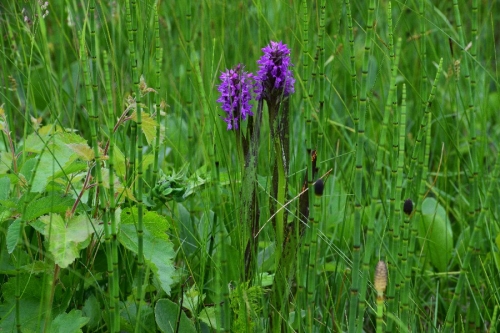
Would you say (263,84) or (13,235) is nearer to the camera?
(13,235)

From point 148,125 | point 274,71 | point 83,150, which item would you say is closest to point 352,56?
point 274,71

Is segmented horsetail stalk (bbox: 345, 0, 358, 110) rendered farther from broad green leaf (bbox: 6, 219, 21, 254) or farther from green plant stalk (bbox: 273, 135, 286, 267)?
broad green leaf (bbox: 6, 219, 21, 254)

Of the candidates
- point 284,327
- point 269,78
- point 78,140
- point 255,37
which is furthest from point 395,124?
point 255,37

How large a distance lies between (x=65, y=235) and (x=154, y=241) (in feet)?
0.48

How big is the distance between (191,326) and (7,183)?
38 cm

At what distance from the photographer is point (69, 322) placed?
1.06m

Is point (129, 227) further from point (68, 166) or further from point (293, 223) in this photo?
point (293, 223)

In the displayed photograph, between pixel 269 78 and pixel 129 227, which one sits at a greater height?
pixel 269 78

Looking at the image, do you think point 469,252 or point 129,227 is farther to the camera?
point 129,227

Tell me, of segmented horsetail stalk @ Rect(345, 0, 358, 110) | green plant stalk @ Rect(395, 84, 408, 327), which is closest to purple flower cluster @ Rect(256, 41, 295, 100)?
segmented horsetail stalk @ Rect(345, 0, 358, 110)

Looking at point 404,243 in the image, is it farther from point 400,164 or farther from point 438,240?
point 438,240

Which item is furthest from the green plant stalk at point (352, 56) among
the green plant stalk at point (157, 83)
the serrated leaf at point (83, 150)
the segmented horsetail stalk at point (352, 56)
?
the serrated leaf at point (83, 150)

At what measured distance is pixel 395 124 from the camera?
115 cm

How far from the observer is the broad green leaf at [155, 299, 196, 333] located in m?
1.14
